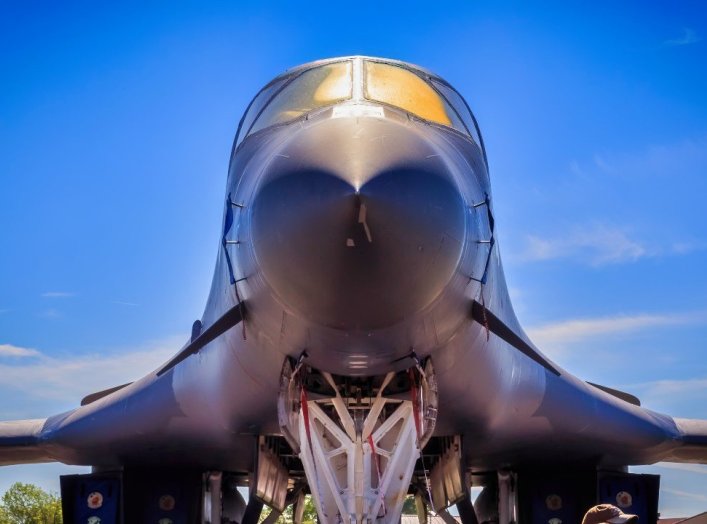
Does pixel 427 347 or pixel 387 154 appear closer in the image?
pixel 387 154

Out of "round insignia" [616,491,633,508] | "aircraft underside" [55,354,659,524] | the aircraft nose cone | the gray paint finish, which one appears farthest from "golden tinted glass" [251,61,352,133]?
"round insignia" [616,491,633,508]

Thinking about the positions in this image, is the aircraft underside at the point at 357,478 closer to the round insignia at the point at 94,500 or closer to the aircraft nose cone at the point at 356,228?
the round insignia at the point at 94,500

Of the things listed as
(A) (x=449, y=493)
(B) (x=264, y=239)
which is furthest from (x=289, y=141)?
(A) (x=449, y=493)

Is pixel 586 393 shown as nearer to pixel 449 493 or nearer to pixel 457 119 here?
pixel 449 493

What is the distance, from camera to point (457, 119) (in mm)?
6621

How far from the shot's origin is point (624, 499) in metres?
9.32

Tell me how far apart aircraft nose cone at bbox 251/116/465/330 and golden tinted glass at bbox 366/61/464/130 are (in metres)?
1.29

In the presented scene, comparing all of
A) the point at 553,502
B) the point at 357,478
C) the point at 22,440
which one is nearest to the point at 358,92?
the point at 357,478

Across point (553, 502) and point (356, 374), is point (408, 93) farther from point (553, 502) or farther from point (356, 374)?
point (553, 502)

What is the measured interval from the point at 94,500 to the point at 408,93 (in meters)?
5.65

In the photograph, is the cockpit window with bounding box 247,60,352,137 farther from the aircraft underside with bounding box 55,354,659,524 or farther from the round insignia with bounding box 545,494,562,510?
the round insignia with bounding box 545,494,562,510

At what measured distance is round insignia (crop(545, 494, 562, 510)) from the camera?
940 cm

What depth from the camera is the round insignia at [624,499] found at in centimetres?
927

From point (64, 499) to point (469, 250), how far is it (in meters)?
6.08
